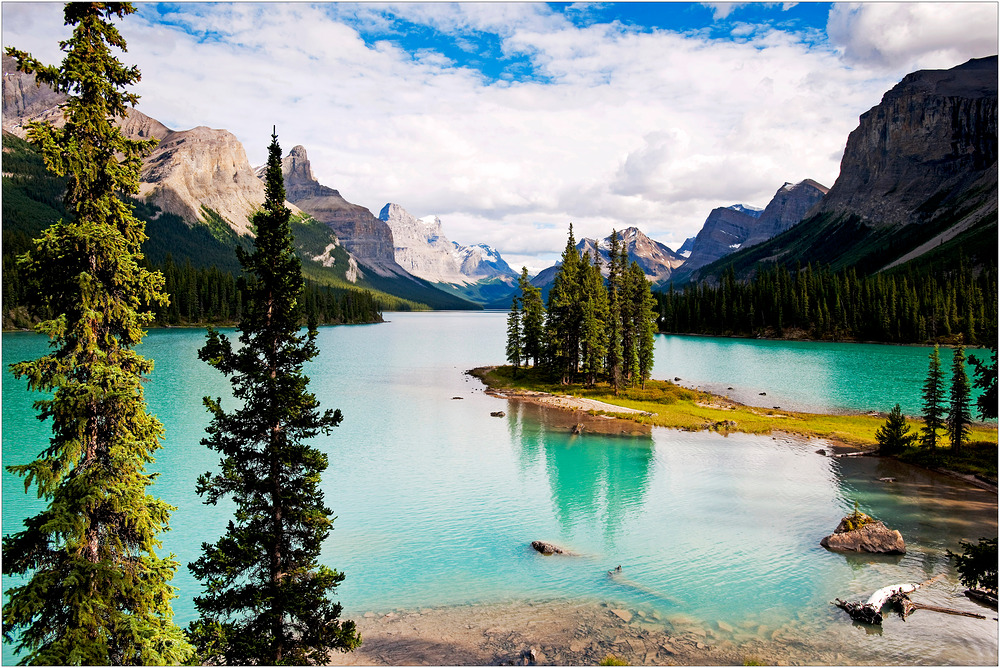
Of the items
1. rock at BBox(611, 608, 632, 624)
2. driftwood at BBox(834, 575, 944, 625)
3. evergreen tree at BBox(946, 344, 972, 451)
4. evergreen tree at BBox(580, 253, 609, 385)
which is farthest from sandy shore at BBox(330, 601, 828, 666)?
evergreen tree at BBox(580, 253, 609, 385)

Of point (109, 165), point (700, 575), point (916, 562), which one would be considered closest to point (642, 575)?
point (700, 575)

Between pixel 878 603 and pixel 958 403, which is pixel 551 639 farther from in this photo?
pixel 958 403

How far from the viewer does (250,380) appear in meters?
18.9

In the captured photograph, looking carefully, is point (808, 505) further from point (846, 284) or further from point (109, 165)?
point (846, 284)

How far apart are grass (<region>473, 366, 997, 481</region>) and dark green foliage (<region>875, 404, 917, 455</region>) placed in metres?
1.67

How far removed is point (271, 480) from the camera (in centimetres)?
1920

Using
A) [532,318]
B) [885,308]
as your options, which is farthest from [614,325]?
[885,308]

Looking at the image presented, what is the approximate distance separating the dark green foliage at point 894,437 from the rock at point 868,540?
22080 millimetres

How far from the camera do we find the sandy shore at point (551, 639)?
2327 cm

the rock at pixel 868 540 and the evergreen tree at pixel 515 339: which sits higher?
the evergreen tree at pixel 515 339

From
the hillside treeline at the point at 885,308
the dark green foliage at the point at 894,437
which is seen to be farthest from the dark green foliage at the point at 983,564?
the hillside treeline at the point at 885,308

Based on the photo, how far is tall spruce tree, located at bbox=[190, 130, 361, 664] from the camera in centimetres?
1867

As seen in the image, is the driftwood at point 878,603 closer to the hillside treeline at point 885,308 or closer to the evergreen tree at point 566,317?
the evergreen tree at point 566,317

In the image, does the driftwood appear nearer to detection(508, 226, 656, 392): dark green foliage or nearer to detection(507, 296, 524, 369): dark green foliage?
detection(508, 226, 656, 392): dark green foliage
